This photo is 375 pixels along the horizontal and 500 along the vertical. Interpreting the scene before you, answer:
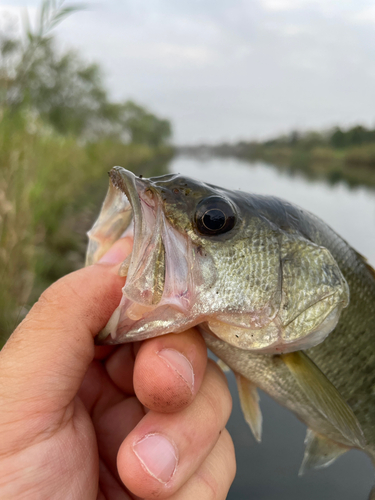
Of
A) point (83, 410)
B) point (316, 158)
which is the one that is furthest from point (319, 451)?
point (316, 158)

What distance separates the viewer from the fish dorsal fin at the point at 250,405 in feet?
4.78

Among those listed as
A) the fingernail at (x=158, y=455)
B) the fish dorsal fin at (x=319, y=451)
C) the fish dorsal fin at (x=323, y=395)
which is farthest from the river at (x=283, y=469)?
the fingernail at (x=158, y=455)

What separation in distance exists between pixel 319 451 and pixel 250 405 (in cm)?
45

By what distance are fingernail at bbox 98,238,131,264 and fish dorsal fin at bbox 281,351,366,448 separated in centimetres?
72

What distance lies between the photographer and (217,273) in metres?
0.98

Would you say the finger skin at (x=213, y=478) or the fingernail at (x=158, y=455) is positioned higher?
the fingernail at (x=158, y=455)

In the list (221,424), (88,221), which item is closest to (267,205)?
(221,424)

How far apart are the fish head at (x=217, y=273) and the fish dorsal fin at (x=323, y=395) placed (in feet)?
0.44

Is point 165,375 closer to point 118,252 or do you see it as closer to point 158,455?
point 158,455

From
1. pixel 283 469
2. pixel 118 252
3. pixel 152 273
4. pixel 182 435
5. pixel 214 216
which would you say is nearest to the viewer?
pixel 152 273

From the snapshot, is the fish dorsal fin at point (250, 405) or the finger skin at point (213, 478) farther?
the fish dorsal fin at point (250, 405)

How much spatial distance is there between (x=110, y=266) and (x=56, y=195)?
494 cm

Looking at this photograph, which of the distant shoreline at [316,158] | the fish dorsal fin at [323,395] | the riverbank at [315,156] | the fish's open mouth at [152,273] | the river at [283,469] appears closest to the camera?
the fish's open mouth at [152,273]

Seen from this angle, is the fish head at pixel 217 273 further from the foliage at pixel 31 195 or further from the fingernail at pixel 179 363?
the foliage at pixel 31 195
